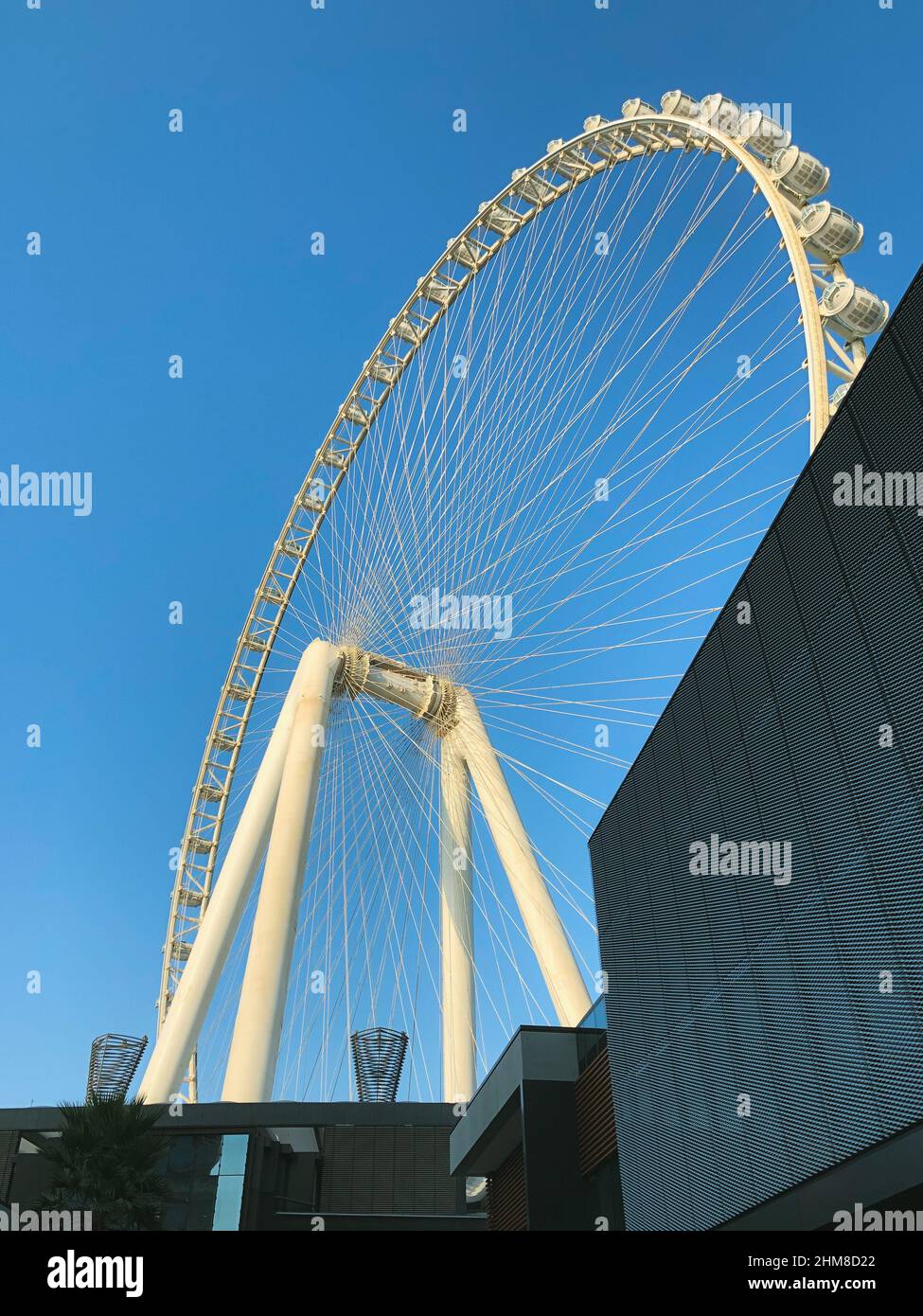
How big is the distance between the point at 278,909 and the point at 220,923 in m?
2.29

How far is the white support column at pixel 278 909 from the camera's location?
19.4 m

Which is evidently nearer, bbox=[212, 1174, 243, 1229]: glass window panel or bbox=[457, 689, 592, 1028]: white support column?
bbox=[457, 689, 592, 1028]: white support column

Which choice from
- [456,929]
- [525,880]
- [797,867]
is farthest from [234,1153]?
[797,867]

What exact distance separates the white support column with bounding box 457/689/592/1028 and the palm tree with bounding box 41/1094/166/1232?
710cm

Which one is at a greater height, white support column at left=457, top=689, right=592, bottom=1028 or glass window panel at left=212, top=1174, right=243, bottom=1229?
white support column at left=457, top=689, right=592, bottom=1028

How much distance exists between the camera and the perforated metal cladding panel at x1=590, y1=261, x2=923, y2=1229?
8.32 meters

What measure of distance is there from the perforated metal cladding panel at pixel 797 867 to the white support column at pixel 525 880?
656 cm

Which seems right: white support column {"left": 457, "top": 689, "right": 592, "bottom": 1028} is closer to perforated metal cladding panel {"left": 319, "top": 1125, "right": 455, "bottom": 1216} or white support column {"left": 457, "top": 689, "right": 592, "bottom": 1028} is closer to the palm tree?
perforated metal cladding panel {"left": 319, "top": 1125, "right": 455, "bottom": 1216}

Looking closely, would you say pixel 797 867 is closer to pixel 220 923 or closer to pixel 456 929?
pixel 456 929

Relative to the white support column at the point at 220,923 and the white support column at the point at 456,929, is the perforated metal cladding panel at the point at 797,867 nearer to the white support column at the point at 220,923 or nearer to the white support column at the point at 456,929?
the white support column at the point at 456,929

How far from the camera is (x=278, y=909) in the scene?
20.8 m

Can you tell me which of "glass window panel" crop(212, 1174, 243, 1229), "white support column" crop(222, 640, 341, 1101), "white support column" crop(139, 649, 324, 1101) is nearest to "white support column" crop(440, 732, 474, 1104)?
"white support column" crop(222, 640, 341, 1101)

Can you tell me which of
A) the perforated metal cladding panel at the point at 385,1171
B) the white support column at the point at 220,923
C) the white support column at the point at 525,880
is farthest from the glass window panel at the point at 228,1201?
the white support column at the point at 525,880
